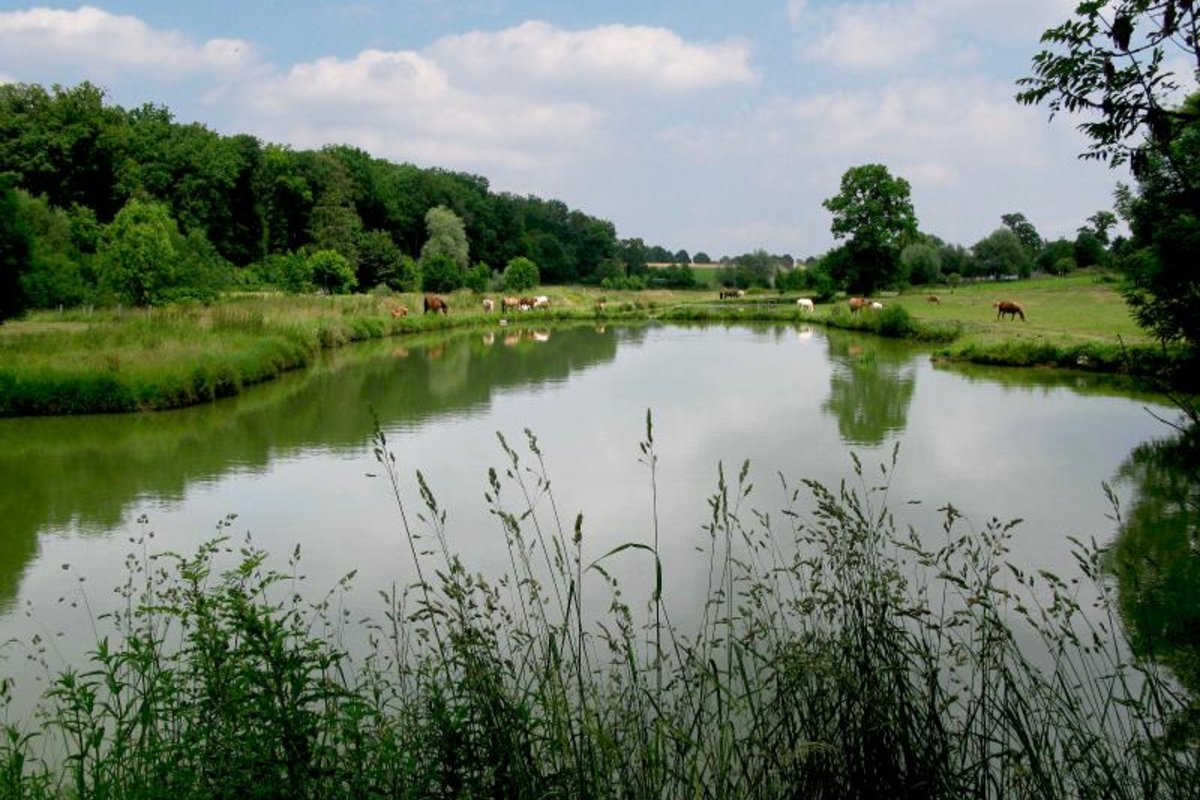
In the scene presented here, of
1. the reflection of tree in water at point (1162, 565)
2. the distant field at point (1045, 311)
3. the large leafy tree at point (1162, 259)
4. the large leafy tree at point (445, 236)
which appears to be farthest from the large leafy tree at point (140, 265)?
the large leafy tree at point (445, 236)

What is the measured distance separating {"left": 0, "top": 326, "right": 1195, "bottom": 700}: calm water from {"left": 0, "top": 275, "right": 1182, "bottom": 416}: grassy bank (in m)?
0.74

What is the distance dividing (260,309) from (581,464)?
55.3 ft

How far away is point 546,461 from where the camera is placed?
1003 cm

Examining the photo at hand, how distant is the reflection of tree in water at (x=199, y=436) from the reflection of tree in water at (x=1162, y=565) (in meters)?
6.63

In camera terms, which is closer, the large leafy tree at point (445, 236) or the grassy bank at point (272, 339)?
the grassy bank at point (272, 339)

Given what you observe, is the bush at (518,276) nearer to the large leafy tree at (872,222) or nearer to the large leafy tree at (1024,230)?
the large leafy tree at (872,222)

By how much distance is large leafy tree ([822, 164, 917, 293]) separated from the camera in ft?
150

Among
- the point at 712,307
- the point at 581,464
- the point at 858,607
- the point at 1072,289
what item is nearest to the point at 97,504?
the point at 581,464

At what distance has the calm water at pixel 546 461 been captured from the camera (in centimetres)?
679

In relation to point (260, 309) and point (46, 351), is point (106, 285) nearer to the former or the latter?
point (260, 309)

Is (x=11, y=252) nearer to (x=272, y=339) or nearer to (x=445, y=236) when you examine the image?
(x=272, y=339)

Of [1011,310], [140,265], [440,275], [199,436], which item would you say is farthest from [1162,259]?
[440,275]

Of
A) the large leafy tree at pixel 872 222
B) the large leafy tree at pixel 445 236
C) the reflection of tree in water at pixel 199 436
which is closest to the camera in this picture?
the reflection of tree in water at pixel 199 436

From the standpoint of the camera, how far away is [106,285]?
79.3 feet
